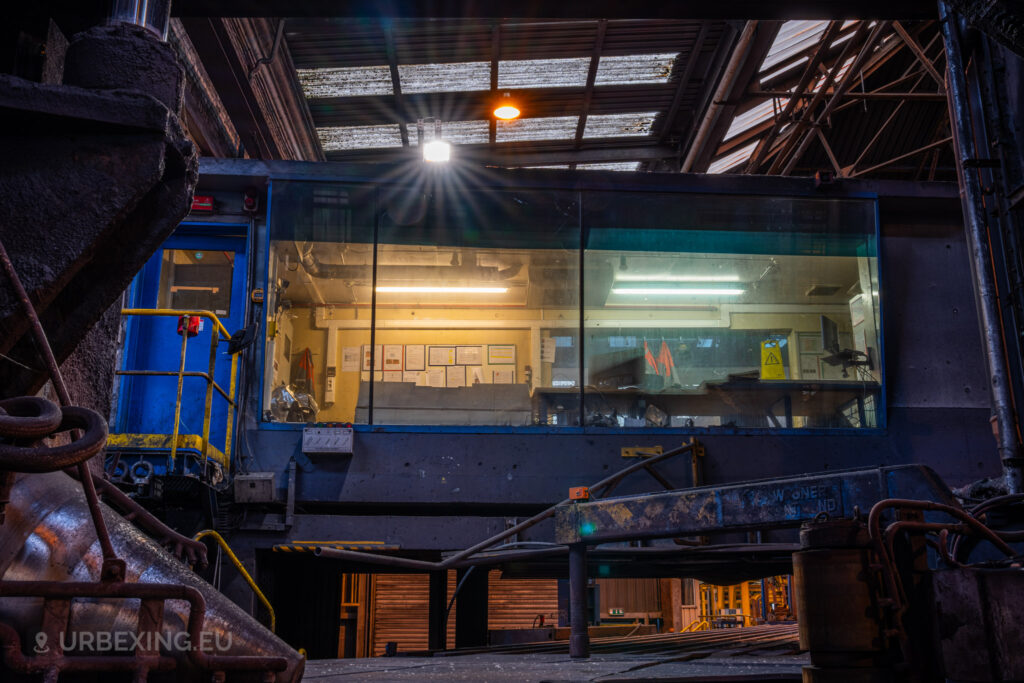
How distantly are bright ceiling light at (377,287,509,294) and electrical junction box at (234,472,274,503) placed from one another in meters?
2.18

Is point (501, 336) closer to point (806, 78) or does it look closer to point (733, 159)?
point (806, 78)

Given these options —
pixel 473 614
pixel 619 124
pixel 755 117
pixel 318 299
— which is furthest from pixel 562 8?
pixel 755 117

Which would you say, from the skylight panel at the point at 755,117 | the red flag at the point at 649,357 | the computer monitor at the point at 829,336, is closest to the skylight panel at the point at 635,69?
the skylight panel at the point at 755,117

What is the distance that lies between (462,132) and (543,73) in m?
1.79

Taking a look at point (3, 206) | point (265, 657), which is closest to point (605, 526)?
point (265, 657)

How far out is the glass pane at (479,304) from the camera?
25.5ft

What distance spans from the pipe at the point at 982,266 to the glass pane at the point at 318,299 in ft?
15.9

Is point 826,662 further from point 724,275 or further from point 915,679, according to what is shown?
point 724,275

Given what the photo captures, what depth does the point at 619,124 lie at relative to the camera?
488 inches

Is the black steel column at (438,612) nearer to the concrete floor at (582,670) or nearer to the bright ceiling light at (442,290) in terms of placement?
the concrete floor at (582,670)

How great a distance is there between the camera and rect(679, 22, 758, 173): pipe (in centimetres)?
942

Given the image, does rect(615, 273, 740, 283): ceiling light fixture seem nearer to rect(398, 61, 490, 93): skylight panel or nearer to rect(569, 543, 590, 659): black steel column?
rect(398, 61, 490, 93): skylight panel

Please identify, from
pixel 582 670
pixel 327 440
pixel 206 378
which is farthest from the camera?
pixel 327 440

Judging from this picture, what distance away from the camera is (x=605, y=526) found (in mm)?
4297
